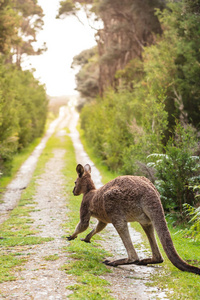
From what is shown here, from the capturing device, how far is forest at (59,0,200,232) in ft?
36.5

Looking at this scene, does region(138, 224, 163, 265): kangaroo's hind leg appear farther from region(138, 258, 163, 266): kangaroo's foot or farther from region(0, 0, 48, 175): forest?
region(0, 0, 48, 175): forest

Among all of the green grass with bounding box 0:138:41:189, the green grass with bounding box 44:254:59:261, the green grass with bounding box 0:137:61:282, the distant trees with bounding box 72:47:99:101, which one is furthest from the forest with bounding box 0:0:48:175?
the green grass with bounding box 44:254:59:261

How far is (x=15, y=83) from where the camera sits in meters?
27.9

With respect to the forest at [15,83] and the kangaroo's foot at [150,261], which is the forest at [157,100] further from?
the forest at [15,83]

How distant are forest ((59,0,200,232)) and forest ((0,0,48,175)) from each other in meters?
5.93

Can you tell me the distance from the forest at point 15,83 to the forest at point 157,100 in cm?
593

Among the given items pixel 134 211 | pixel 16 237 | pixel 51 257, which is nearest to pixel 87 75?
pixel 16 237

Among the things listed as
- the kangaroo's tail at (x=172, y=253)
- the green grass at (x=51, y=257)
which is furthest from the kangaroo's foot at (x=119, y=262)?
the green grass at (x=51, y=257)

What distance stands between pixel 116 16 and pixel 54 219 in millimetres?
22264

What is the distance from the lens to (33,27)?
38781 mm

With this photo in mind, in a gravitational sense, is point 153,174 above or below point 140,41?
below

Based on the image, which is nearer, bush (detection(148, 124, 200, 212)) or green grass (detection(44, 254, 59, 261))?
green grass (detection(44, 254, 59, 261))

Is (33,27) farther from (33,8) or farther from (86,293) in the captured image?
(86,293)

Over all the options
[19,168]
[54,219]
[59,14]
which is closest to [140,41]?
[59,14]
